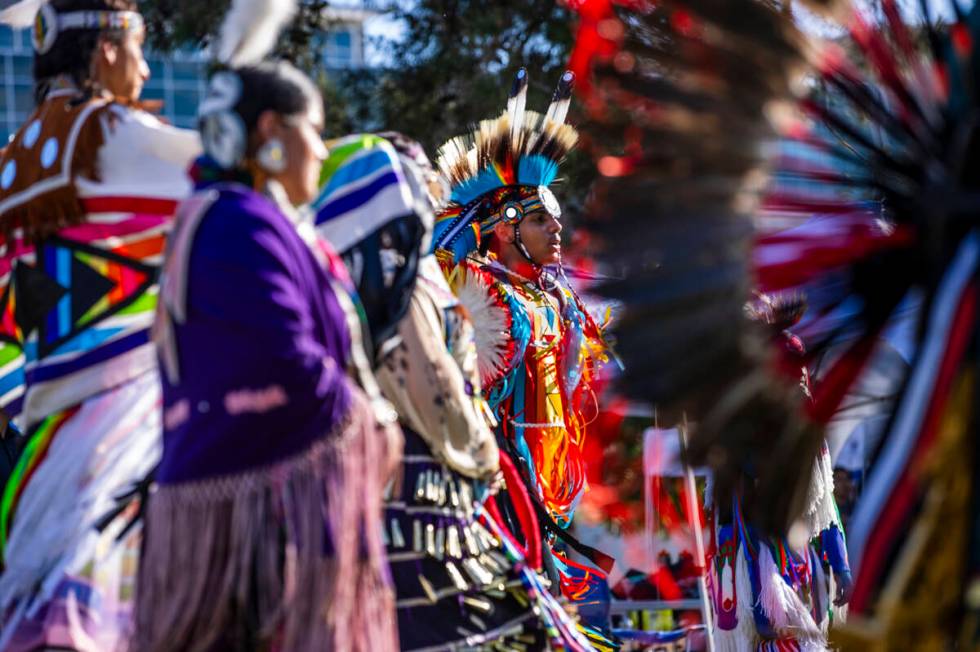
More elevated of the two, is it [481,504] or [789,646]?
[481,504]

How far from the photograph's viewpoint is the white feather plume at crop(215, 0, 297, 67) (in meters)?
3.45

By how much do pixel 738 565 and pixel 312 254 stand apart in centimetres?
382

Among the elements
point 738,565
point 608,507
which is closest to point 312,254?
point 738,565

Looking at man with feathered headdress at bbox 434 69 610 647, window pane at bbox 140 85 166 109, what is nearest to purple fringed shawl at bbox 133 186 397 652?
man with feathered headdress at bbox 434 69 610 647

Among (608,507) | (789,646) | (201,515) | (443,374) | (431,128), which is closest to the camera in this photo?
(201,515)

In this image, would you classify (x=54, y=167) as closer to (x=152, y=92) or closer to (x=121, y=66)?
(x=121, y=66)

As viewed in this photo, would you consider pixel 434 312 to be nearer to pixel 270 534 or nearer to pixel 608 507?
pixel 270 534

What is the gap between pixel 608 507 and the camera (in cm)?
874

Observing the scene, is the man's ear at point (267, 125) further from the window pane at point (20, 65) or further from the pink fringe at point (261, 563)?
the window pane at point (20, 65)

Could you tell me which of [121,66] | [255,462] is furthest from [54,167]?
[255,462]

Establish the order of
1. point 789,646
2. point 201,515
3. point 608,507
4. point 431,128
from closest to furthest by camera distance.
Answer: point 201,515
point 789,646
point 608,507
point 431,128

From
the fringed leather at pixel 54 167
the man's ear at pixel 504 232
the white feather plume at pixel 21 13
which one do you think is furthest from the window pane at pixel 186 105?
the fringed leather at pixel 54 167

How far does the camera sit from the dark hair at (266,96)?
129 inches

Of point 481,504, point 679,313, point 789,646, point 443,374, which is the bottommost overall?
point 789,646
